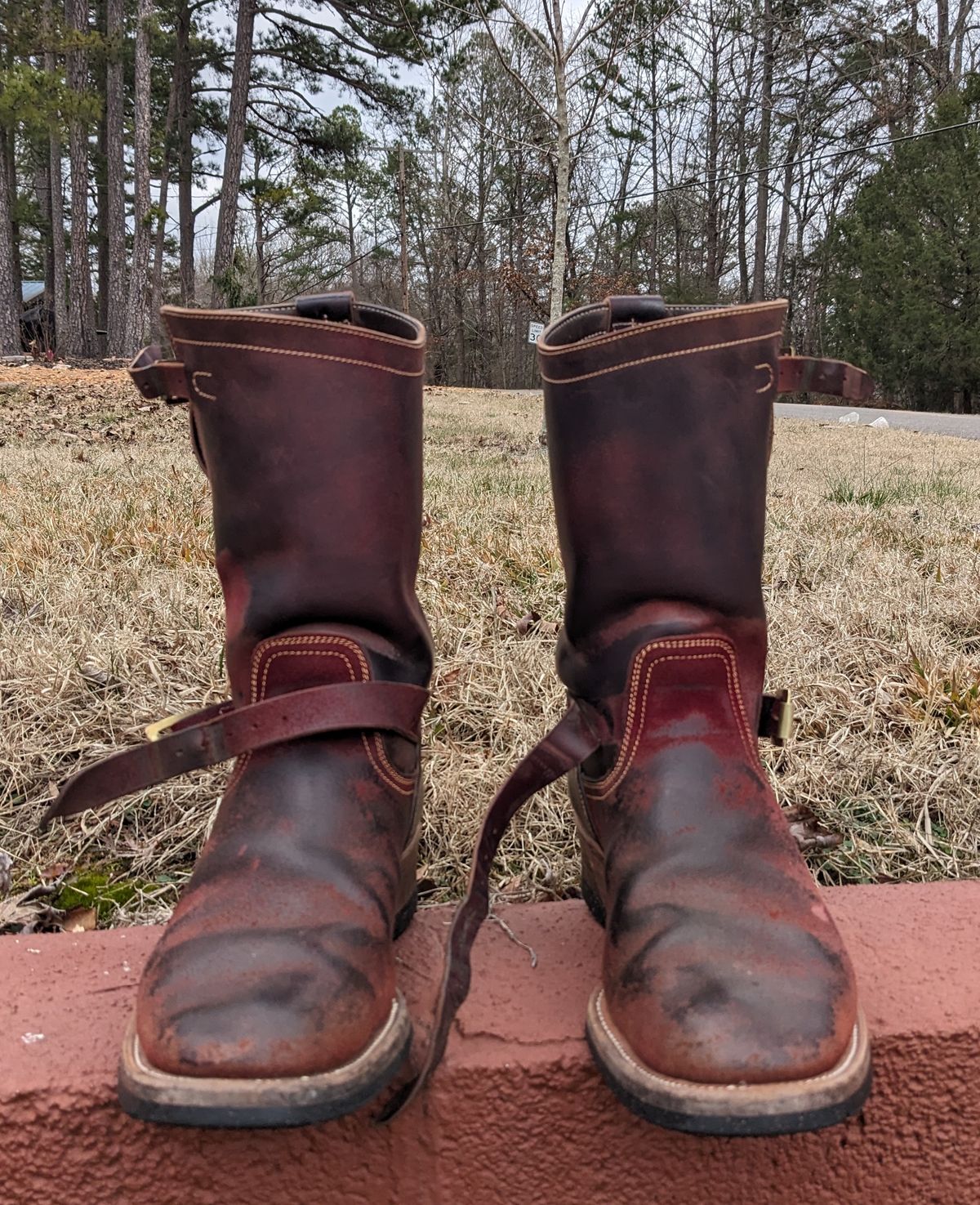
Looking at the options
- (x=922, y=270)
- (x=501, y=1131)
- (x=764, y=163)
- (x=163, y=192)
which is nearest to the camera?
(x=501, y=1131)

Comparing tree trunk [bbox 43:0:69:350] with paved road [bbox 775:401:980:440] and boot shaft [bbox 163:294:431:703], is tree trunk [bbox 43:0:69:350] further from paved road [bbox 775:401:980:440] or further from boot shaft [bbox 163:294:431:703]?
boot shaft [bbox 163:294:431:703]

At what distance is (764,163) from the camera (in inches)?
810

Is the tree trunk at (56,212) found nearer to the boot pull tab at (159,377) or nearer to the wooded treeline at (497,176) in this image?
the wooded treeline at (497,176)

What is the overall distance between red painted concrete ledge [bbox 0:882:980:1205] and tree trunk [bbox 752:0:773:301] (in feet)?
62.0

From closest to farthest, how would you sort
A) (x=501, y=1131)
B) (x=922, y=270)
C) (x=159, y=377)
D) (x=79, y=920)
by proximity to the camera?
(x=501, y=1131)
(x=159, y=377)
(x=79, y=920)
(x=922, y=270)

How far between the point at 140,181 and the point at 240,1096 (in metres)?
18.1

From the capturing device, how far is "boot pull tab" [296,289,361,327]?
2.86 feet

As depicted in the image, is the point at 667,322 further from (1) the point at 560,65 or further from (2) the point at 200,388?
(1) the point at 560,65

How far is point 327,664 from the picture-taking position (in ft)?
2.87

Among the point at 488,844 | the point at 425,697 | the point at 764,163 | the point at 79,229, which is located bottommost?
the point at 488,844

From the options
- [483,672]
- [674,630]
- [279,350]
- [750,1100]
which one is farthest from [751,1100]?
[483,672]

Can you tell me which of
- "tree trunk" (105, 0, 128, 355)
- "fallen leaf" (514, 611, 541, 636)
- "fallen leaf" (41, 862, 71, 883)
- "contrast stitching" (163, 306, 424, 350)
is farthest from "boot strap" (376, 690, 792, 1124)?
"tree trunk" (105, 0, 128, 355)

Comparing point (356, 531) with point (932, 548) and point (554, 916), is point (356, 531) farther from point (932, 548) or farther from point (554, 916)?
point (932, 548)

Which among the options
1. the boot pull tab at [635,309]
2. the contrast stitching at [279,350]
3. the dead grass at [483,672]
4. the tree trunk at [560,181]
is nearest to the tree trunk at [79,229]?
the tree trunk at [560,181]
